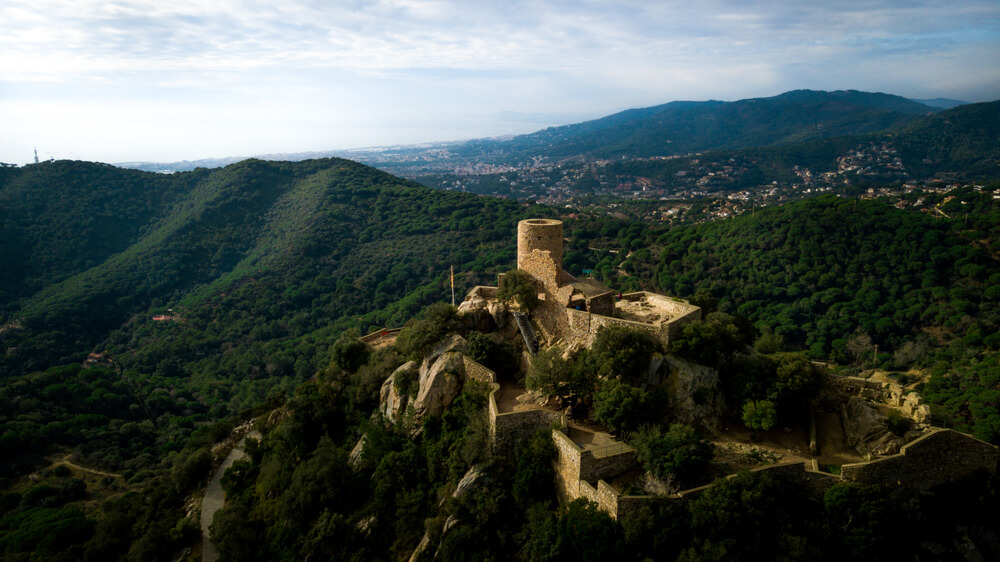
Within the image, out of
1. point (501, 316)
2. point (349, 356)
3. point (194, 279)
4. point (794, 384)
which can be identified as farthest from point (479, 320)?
point (194, 279)

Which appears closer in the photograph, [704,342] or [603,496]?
[603,496]

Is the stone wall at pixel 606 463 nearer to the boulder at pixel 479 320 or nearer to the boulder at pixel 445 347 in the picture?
the boulder at pixel 445 347

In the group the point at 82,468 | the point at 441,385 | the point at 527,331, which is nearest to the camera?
the point at 441,385

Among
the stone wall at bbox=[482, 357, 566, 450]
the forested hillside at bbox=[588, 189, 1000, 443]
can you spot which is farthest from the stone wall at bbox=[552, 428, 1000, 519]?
the forested hillside at bbox=[588, 189, 1000, 443]

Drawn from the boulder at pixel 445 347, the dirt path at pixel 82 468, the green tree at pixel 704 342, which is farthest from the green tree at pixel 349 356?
the dirt path at pixel 82 468

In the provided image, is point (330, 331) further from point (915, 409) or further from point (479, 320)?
point (915, 409)

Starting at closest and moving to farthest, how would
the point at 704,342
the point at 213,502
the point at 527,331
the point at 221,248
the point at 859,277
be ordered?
the point at 704,342 → the point at 527,331 → the point at 213,502 → the point at 859,277 → the point at 221,248

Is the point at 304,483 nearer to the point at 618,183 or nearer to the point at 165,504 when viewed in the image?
the point at 165,504
